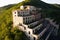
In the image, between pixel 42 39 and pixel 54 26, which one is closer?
pixel 42 39

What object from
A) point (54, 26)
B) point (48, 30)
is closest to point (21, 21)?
point (48, 30)

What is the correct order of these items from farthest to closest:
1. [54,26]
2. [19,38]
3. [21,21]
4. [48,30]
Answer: [54,26]
[48,30]
[21,21]
[19,38]

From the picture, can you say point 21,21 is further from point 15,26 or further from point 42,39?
point 42,39

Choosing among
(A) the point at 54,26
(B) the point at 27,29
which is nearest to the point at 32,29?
(B) the point at 27,29

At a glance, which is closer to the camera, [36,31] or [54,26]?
[36,31]

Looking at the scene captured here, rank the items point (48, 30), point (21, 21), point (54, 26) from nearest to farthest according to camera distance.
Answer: point (21, 21)
point (48, 30)
point (54, 26)

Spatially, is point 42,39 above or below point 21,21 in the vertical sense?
below

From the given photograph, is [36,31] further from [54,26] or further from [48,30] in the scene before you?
[54,26]

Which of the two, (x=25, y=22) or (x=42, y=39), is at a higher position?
(x=25, y=22)

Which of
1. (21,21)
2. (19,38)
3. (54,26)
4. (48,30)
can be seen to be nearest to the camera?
(19,38)
